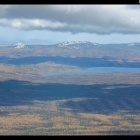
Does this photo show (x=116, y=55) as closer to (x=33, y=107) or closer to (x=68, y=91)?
(x=68, y=91)

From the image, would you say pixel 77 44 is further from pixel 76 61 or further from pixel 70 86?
pixel 70 86

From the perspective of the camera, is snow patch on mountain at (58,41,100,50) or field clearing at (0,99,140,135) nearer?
field clearing at (0,99,140,135)

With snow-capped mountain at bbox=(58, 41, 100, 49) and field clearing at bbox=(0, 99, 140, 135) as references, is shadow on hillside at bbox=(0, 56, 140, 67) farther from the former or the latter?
field clearing at bbox=(0, 99, 140, 135)

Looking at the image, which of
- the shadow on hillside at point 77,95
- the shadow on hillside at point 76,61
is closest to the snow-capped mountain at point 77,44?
the shadow on hillside at point 76,61

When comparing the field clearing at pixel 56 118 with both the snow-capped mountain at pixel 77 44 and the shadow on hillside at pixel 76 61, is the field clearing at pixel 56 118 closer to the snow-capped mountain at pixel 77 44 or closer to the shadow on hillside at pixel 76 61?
the shadow on hillside at pixel 76 61

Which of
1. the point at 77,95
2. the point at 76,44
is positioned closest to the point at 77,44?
the point at 76,44

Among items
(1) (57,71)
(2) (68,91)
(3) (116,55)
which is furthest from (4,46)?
(3) (116,55)

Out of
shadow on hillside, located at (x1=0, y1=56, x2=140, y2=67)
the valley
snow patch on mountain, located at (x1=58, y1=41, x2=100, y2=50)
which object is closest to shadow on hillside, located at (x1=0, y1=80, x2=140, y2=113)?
the valley
